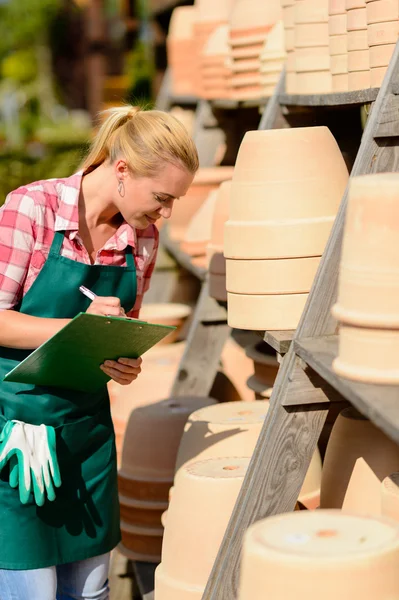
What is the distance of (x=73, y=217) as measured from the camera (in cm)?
244

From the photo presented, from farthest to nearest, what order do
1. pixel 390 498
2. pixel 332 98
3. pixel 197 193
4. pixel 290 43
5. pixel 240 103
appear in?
pixel 197 193 → pixel 240 103 → pixel 290 43 → pixel 332 98 → pixel 390 498

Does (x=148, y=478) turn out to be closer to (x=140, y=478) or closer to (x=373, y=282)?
(x=140, y=478)

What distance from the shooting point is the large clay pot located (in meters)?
3.46

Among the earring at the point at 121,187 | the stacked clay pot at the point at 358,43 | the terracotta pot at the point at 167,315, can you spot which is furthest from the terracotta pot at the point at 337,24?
the terracotta pot at the point at 167,315

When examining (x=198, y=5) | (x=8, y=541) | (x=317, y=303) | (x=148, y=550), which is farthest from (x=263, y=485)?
(x=198, y=5)

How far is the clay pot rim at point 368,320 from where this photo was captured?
173 centimetres

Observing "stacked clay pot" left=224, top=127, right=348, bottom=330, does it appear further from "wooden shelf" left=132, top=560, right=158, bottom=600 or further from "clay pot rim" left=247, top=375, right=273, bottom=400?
"wooden shelf" left=132, top=560, right=158, bottom=600

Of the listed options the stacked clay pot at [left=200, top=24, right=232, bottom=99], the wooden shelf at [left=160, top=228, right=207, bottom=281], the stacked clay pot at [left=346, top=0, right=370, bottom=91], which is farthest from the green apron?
the stacked clay pot at [left=200, top=24, right=232, bottom=99]

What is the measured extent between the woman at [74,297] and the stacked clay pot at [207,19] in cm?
284

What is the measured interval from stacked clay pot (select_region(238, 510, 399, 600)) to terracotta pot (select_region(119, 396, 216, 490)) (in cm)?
185

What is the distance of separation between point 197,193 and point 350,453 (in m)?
2.87

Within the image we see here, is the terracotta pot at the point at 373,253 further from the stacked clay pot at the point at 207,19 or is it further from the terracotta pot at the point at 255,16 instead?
the stacked clay pot at the point at 207,19

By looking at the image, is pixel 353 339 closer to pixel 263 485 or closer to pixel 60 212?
pixel 263 485

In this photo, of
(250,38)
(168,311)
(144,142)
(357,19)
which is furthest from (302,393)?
(168,311)
